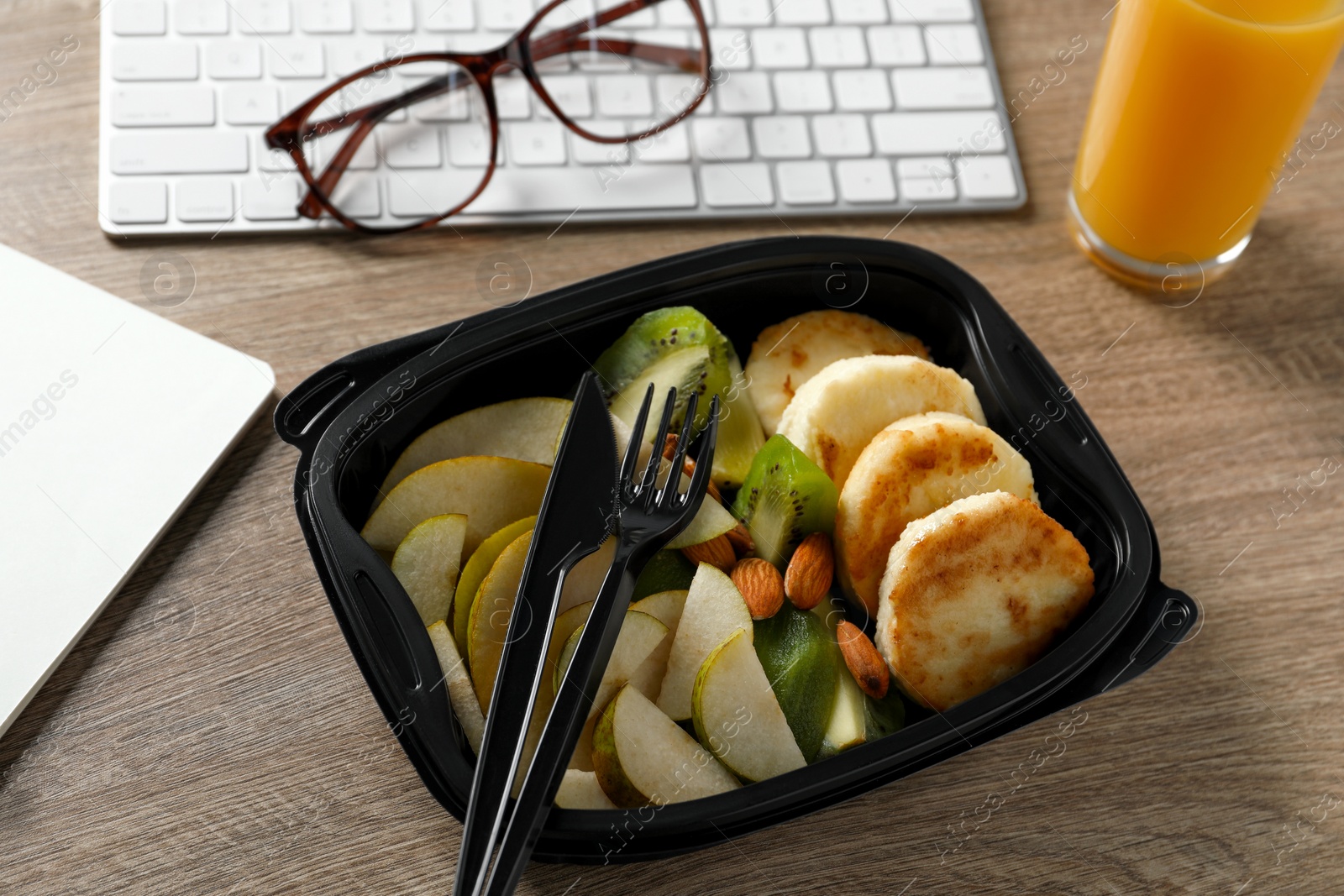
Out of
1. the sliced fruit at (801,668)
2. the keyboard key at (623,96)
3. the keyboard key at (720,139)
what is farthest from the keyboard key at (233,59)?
the sliced fruit at (801,668)

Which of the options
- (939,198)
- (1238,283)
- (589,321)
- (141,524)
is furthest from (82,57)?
(1238,283)

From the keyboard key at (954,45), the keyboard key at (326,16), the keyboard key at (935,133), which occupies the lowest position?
the keyboard key at (935,133)

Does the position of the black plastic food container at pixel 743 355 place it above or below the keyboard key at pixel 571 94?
below

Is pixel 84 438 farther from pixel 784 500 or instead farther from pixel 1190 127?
pixel 1190 127

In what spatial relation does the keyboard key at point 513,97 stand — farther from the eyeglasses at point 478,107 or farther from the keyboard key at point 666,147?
the keyboard key at point 666,147

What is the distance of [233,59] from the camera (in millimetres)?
1021

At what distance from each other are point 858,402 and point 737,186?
35 centimetres

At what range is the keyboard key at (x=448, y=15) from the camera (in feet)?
3.52

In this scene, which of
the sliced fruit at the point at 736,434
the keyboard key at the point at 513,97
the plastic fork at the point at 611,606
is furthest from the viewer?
the keyboard key at the point at 513,97

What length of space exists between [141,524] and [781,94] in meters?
0.73

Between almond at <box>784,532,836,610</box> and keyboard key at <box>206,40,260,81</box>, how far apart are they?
726 millimetres

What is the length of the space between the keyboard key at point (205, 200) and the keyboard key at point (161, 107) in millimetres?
68

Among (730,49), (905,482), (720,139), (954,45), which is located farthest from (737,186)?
(905,482)

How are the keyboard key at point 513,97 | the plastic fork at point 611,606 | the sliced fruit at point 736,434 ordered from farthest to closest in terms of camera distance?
the keyboard key at point 513,97
the sliced fruit at point 736,434
the plastic fork at point 611,606
